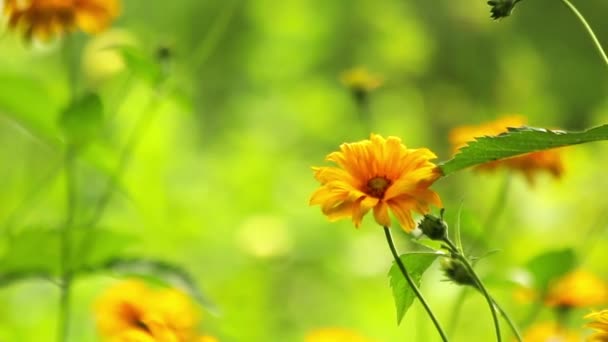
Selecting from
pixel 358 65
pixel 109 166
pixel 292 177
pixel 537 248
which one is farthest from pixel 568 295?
pixel 358 65

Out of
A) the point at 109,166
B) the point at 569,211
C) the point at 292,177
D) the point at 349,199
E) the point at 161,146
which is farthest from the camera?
the point at 292,177

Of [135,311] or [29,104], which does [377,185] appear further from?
[29,104]

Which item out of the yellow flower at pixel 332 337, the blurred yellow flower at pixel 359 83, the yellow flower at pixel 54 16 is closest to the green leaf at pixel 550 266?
the yellow flower at pixel 332 337

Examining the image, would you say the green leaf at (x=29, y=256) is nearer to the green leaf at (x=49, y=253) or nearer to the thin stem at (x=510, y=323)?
the green leaf at (x=49, y=253)

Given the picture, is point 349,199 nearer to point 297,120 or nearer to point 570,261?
point 570,261

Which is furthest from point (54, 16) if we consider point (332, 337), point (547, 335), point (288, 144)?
point (288, 144)
